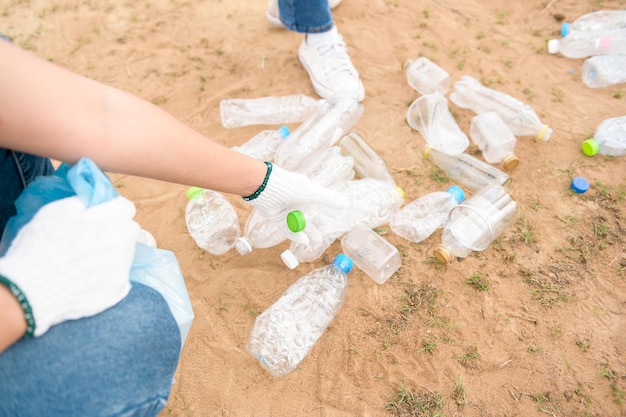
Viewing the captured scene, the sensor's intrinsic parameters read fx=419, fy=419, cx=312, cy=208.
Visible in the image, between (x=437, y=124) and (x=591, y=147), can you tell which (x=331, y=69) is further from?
(x=591, y=147)

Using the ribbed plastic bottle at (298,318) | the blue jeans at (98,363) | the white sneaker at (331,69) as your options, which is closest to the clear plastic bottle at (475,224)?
the ribbed plastic bottle at (298,318)

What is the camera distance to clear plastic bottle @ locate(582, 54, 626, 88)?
9.02 ft

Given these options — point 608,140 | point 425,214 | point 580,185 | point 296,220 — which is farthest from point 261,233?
point 608,140

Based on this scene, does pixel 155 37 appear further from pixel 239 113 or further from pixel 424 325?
pixel 424 325

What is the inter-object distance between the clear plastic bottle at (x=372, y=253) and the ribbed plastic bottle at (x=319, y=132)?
53cm

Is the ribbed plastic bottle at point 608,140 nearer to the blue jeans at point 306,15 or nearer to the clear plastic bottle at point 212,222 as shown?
the blue jeans at point 306,15

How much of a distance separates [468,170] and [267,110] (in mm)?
1299

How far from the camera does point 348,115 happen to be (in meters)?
2.65

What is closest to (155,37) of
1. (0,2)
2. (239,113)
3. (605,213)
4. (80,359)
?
(239,113)

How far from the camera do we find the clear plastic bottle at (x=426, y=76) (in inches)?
108

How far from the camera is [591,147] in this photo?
2.39 meters

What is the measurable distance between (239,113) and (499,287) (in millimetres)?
1841

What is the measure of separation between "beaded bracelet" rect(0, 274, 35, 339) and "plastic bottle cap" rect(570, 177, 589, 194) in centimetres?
247

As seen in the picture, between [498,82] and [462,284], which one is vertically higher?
[498,82]
